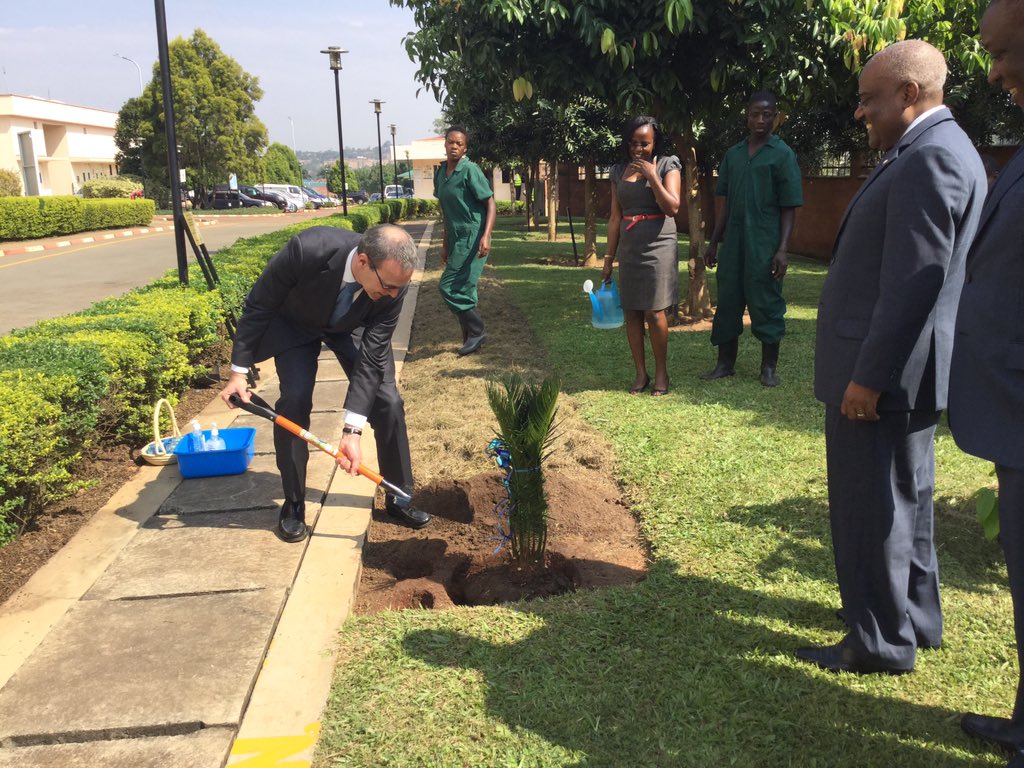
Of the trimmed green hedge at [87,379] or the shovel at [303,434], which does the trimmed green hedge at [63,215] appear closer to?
the trimmed green hedge at [87,379]

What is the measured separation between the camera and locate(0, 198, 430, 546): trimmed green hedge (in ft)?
11.6

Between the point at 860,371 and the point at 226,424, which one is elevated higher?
the point at 860,371

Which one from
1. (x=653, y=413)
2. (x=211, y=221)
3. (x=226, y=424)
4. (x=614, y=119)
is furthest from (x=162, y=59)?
(x=211, y=221)

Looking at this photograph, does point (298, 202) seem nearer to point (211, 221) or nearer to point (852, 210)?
point (211, 221)

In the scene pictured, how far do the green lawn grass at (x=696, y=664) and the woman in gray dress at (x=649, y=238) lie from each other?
59.4 inches

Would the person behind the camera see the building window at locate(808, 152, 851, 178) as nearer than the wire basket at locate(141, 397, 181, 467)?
No

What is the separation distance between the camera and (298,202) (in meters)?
50.2

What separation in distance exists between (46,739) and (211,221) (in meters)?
33.6

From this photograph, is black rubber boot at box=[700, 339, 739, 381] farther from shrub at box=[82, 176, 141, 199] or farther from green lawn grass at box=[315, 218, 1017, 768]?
shrub at box=[82, 176, 141, 199]

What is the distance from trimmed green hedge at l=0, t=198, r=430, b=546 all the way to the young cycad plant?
1.98 metres

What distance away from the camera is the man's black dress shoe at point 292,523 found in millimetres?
3721

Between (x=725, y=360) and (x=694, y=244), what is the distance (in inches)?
89.7

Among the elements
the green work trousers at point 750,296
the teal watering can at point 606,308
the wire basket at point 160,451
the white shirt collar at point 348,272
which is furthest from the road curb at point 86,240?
the white shirt collar at point 348,272

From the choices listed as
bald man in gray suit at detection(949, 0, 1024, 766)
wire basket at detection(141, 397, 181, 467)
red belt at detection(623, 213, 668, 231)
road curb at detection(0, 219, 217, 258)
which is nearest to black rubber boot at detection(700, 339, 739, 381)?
red belt at detection(623, 213, 668, 231)
